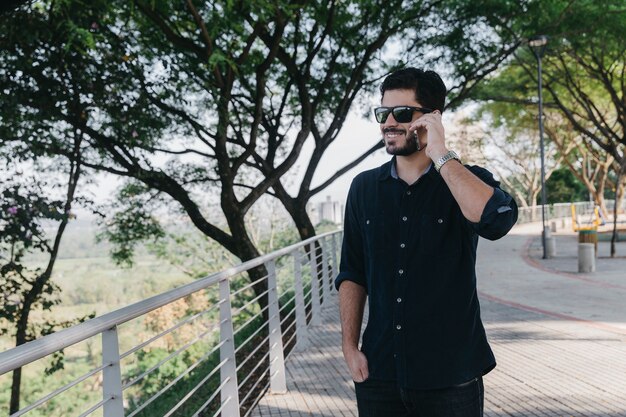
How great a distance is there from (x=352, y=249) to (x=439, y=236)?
0.36 m

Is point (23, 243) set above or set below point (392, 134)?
below

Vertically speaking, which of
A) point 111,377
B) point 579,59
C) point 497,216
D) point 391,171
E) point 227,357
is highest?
point 579,59

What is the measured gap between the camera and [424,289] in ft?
7.15

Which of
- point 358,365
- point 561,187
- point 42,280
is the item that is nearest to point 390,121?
point 358,365

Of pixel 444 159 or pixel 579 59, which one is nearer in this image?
pixel 444 159

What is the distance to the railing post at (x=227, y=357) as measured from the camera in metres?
4.68

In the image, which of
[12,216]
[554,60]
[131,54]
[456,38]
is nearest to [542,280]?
[456,38]

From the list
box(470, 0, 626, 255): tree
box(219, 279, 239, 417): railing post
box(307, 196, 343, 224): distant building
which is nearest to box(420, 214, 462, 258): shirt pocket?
box(219, 279, 239, 417): railing post

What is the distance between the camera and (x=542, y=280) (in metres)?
14.9

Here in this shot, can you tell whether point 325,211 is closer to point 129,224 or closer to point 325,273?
point 129,224

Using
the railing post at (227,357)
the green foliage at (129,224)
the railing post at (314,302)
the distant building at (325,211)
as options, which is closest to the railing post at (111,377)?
the railing post at (227,357)

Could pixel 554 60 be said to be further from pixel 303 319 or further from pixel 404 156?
pixel 404 156

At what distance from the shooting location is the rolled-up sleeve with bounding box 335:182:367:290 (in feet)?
7.96

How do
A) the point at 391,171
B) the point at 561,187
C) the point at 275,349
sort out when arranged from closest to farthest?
the point at 391,171 → the point at 275,349 → the point at 561,187
